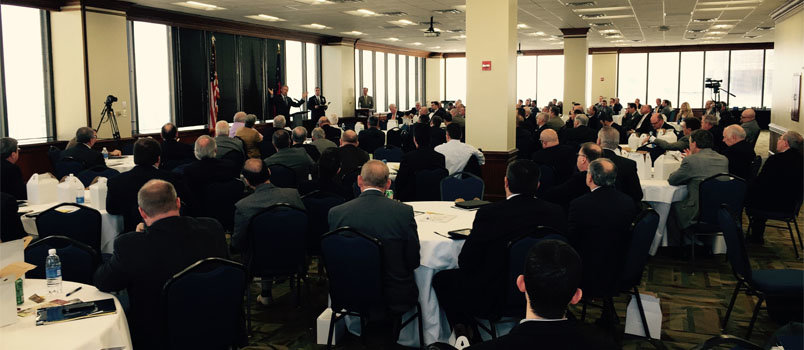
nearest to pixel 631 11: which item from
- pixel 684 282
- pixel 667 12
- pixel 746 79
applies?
pixel 667 12

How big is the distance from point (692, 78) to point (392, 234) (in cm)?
2783

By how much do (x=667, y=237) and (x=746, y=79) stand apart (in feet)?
79.4

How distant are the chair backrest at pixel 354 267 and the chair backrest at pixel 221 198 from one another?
248 centimetres

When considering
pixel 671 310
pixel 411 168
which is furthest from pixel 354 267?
pixel 411 168

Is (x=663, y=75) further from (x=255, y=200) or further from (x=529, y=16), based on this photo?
(x=255, y=200)

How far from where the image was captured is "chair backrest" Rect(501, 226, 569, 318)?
140 inches

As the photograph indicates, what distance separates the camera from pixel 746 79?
27578 mm

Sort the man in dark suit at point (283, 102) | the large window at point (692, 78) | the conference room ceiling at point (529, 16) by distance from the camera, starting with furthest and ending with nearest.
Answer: the large window at point (692, 78)
the man in dark suit at point (283, 102)
the conference room ceiling at point (529, 16)

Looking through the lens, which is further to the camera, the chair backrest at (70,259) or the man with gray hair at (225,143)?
the man with gray hair at (225,143)

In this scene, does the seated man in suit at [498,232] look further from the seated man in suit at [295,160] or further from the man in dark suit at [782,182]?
the man in dark suit at [782,182]

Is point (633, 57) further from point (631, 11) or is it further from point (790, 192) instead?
point (790, 192)

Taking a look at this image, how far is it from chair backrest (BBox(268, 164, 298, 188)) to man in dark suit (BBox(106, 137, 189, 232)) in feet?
5.09

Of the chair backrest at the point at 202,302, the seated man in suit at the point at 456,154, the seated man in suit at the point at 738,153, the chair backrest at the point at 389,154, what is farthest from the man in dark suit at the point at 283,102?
the chair backrest at the point at 202,302

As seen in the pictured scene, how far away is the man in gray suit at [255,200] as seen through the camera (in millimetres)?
4648
